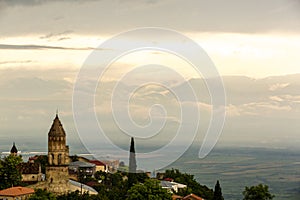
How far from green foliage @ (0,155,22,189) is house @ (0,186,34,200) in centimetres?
171

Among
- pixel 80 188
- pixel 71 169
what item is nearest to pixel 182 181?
pixel 71 169

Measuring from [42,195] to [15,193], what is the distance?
1485 millimetres

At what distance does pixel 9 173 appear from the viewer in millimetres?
30453

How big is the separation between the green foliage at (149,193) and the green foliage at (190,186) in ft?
15.2

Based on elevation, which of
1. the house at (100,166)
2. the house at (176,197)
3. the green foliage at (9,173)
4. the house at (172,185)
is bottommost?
the house at (176,197)

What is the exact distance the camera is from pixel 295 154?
184ft

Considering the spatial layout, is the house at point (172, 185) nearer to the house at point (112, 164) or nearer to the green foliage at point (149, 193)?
the house at point (112, 164)

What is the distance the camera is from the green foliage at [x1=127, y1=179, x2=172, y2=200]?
91.0 ft

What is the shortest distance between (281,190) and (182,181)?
5.50 meters

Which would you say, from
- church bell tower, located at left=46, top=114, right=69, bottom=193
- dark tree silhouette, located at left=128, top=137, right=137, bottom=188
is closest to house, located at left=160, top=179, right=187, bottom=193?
dark tree silhouette, located at left=128, top=137, right=137, bottom=188

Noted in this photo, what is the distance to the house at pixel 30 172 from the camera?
105 feet

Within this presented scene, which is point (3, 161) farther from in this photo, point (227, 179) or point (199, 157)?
point (199, 157)

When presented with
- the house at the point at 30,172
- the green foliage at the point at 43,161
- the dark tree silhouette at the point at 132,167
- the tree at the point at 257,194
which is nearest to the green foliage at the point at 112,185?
the dark tree silhouette at the point at 132,167

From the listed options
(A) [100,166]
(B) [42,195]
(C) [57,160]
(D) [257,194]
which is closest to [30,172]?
(C) [57,160]
